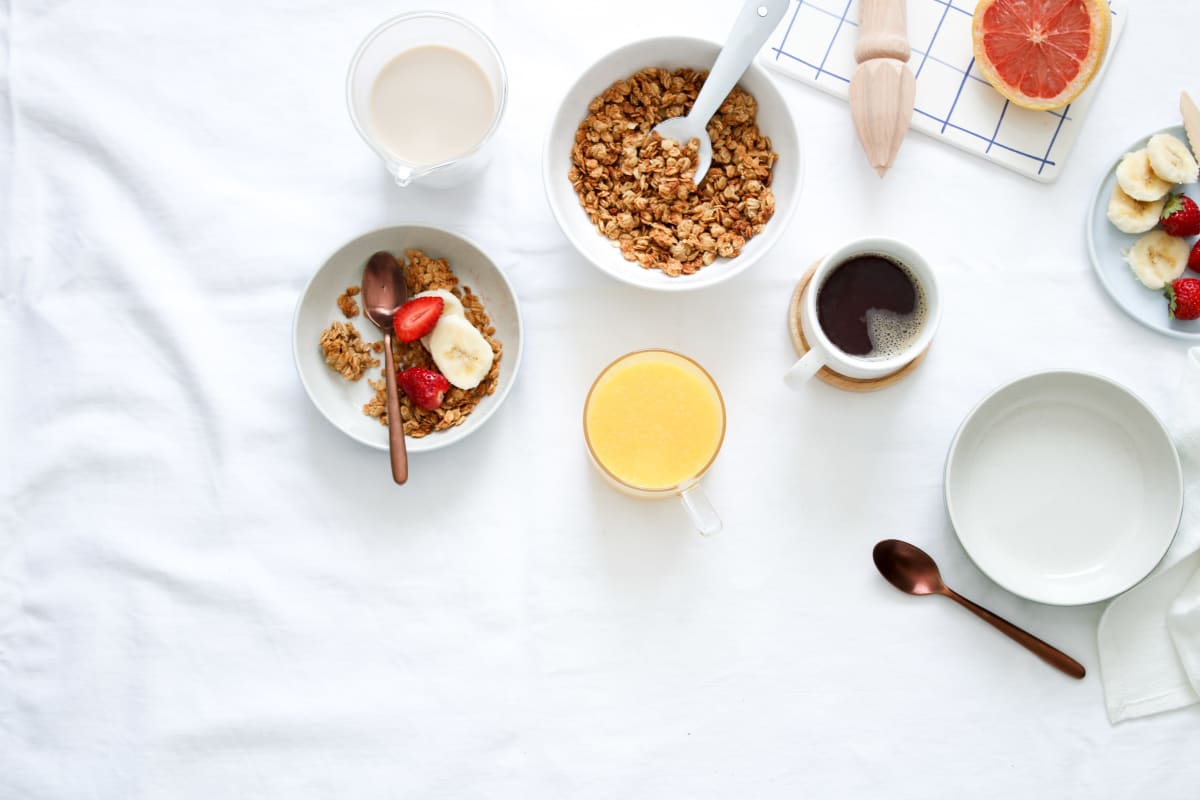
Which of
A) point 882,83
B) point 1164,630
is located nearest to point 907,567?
point 1164,630

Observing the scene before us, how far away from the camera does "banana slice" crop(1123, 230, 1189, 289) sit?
110 cm

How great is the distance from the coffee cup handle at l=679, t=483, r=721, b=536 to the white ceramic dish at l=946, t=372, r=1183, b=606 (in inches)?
11.8

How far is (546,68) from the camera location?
1134 mm

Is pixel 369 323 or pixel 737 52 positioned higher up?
pixel 737 52

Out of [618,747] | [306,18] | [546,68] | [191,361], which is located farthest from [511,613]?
[306,18]

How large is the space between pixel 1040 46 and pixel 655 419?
0.65 meters

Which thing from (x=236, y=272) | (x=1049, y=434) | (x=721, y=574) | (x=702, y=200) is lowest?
(x=721, y=574)

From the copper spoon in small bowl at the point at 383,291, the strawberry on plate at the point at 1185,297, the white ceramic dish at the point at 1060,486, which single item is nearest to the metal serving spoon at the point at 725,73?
the copper spoon in small bowl at the point at 383,291

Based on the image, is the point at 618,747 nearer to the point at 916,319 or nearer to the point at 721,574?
the point at 721,574

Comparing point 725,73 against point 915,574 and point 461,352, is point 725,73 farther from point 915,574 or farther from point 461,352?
point 915,574

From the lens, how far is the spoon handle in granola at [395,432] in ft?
3.34

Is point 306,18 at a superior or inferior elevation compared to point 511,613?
superior

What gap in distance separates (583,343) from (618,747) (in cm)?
50

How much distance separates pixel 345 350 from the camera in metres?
1.08
